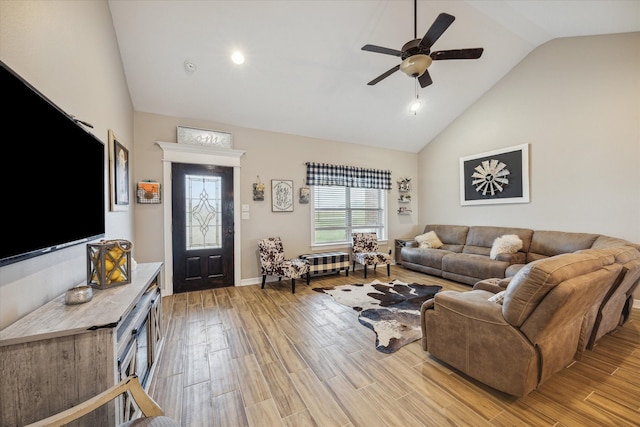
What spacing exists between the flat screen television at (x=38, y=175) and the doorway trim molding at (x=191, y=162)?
218 centimetres

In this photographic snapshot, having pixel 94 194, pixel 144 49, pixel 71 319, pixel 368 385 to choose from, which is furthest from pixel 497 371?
pixel 144 49

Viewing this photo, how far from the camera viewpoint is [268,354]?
88.6 inches

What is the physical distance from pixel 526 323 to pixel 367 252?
11.7 ft

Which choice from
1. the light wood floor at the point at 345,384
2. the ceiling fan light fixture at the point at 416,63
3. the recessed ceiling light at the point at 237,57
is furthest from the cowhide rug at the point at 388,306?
the recessed ceiling light at the point at 237,57

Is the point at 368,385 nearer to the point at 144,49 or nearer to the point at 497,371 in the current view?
the point at 497,371

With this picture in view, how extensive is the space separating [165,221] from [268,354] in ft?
9.00

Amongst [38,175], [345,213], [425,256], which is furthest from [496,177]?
[38,175]

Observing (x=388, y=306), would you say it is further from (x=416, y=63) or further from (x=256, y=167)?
(x=256, y=167)

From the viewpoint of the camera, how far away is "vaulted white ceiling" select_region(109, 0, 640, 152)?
2.84 metres

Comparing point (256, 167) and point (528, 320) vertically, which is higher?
point (256, 167)

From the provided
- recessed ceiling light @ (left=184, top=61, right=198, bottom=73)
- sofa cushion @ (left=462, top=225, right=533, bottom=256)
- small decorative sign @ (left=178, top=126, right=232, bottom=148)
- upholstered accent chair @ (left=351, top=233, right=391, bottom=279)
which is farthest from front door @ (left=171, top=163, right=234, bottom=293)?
sofa cushion @ (left=462, top=225, right=533, bottom=256)

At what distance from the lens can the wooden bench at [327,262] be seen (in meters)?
4.50

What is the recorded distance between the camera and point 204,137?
4043 millimetres

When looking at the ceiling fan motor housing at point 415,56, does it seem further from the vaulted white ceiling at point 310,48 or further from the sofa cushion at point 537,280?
Answer: the sofa cushion at point 537,280
